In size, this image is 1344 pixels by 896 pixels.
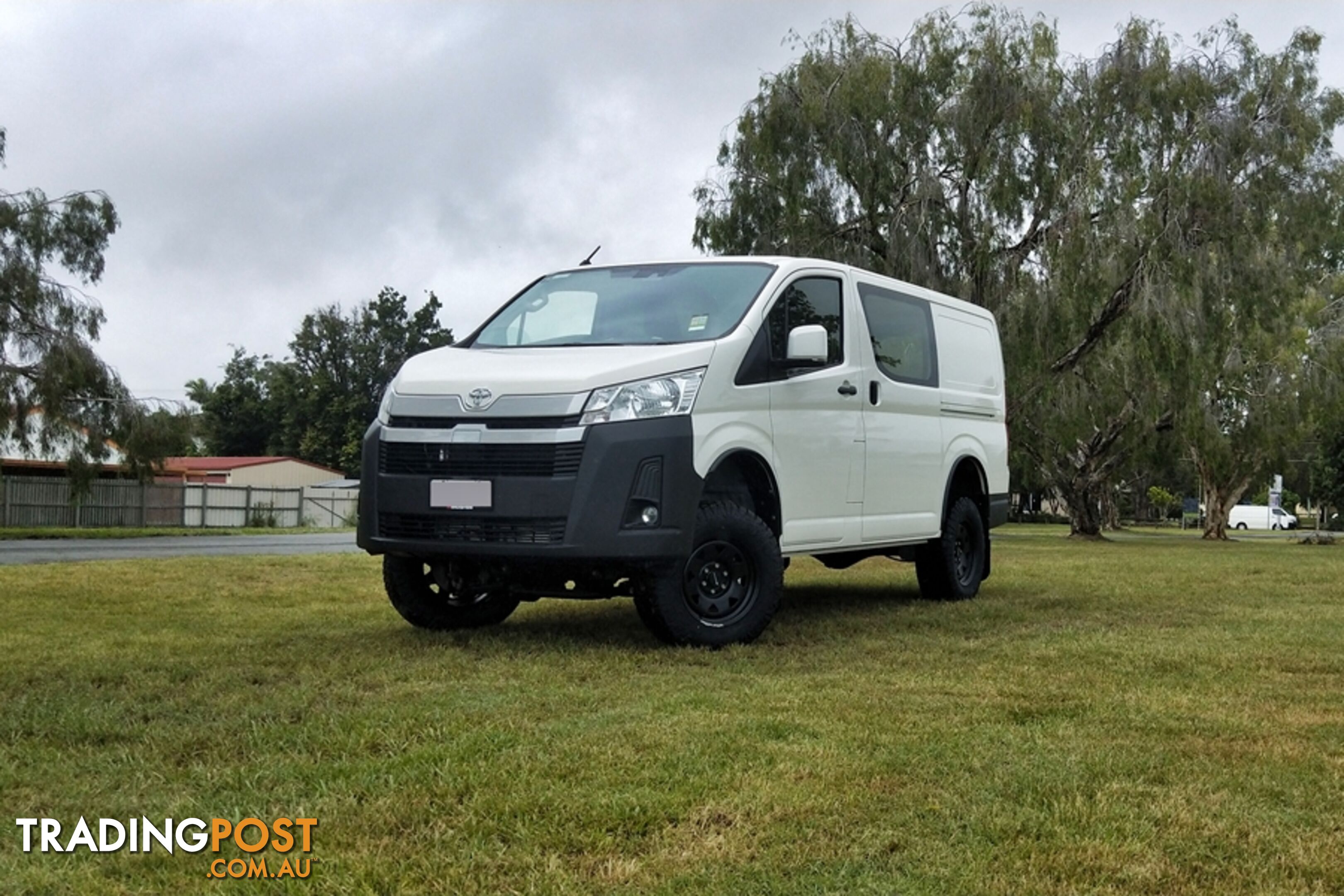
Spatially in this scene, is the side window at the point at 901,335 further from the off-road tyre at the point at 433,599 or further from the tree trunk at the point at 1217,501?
the tree trunk at the point at 1217,501

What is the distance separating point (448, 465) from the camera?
7293mm

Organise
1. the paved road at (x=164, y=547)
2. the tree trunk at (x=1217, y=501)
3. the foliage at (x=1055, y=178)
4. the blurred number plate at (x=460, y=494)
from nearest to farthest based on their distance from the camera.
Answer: the blurred number plate at (x=460, y=494)
the paved road at (x=164, y=547)
the foliage at (x=1055, y=178)
the tree trunk at (x=1217, y=501)

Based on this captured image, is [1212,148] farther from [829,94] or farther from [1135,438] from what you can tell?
[1135,438]

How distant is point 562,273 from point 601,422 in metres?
2.25

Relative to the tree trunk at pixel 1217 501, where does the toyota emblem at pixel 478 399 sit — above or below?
above

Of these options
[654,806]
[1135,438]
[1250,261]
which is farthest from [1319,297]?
[654,806]

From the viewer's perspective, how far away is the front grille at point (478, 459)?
276 inches

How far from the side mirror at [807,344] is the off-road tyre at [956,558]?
9.41 feet

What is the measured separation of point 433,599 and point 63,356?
27.2 metres

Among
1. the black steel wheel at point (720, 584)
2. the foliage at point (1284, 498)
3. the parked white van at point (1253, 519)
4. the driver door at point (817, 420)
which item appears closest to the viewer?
the black steel wheel at point (720, 584)

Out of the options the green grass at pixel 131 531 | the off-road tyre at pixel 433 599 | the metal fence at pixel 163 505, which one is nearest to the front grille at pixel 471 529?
the off-road tyre at pixel 433 599

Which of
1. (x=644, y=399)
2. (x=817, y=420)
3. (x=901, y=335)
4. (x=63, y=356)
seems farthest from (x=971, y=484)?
(x=63, y=356)

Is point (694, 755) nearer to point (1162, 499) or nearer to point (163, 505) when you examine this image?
point (163, 505)

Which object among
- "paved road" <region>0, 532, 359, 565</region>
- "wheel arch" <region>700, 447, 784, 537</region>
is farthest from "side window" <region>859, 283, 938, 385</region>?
"paved road" <region>0, 532, 359, 565</region>
